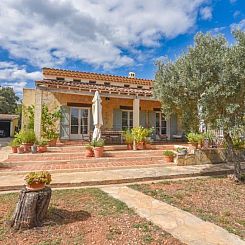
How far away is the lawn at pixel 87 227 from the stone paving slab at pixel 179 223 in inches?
9.4

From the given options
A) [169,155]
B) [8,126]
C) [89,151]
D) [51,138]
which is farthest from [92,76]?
[8,126]

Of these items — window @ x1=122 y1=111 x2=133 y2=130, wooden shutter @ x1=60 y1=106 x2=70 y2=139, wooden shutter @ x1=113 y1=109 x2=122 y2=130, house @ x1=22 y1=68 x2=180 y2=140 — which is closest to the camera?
house @ x1=22 y1=68 x2=180 y2=140

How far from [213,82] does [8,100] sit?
5786 centimetres

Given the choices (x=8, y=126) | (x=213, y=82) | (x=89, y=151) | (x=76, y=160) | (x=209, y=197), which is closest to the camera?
(x=209, y=197)

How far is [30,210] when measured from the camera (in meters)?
4.29

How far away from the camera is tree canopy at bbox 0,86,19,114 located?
52.5 metres

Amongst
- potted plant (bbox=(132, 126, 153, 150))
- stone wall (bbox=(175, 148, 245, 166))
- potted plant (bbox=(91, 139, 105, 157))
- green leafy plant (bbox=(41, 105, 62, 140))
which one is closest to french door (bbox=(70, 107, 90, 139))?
green leafy plant (bbox=(41, 105, 62, 140))

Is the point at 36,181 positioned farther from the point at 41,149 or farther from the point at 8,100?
the point at 8,100

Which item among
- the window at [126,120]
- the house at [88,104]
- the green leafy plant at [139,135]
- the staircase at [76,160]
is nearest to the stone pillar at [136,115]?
the house at [88,104]

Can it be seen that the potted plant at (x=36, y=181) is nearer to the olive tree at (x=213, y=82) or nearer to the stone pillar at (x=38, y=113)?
the olive tree at (x=213, y=82)

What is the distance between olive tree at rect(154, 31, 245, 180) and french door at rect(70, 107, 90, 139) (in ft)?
33.5

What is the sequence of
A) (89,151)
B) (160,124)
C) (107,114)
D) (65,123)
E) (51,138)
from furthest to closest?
(160,124)
(107,114)
(65,123)
(51,138)
(89,151)

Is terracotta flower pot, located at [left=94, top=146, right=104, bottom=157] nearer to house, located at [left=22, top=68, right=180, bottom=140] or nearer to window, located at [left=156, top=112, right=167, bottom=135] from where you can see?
house, located at [left=22, top=68, right=180, bottom=140]

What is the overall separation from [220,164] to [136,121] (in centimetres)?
586
